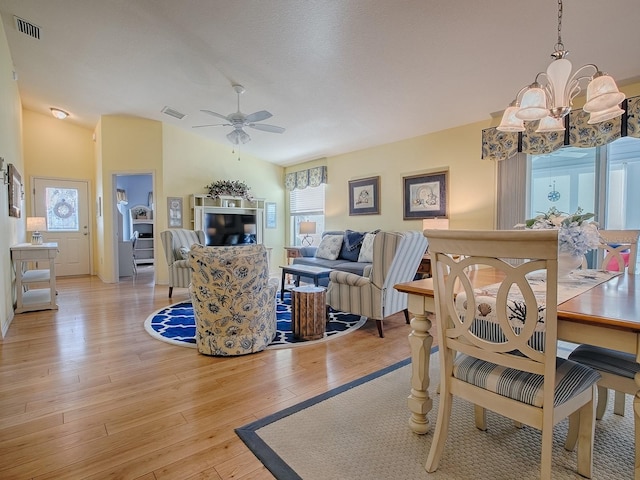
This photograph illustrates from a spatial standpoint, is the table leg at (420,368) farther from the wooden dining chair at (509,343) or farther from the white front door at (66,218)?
the white front door at (66,218)

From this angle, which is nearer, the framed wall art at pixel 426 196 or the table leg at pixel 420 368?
the table leg at pixel 420 368

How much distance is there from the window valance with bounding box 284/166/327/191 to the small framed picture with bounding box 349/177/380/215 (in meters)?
0.76

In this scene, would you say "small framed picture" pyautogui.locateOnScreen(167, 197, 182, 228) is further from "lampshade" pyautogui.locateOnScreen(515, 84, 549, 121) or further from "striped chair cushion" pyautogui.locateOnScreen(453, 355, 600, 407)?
"striped chair cushion" pyautogui.locateOnScreen(453, 355, 600, 407)

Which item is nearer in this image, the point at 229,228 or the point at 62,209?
the point at 229,228

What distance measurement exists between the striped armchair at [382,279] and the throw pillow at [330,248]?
1.69 metres

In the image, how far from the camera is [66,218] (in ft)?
23.4

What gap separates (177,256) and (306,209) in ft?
10.6

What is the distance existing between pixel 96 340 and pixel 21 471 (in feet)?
6.16

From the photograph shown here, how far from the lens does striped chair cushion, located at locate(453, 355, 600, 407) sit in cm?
125

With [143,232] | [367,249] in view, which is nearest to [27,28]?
[367,249]

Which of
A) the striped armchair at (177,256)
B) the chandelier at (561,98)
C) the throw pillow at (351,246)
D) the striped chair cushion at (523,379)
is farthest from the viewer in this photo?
the throw pillow at (351,246)

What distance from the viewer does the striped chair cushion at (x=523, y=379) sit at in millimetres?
1248

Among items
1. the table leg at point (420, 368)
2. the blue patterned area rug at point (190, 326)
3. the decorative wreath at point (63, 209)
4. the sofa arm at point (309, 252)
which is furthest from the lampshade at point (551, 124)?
the decorative wreath at point (63, 209)

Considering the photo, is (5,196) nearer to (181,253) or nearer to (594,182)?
(181,253)
